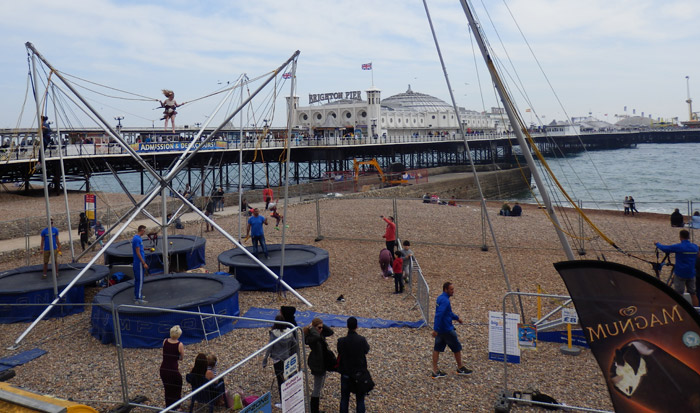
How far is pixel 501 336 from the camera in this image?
7672mm

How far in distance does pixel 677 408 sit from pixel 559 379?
3.49 meters

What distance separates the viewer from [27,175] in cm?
2997

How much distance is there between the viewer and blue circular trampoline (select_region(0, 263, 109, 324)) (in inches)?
448

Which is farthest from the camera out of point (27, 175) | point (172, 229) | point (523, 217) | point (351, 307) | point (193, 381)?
point (27, 175)

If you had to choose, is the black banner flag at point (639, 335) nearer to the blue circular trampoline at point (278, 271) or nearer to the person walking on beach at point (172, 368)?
the person walking on beach at point (172, 368)

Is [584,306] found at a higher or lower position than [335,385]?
higher

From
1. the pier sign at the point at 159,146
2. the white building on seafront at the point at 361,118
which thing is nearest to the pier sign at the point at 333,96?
the white building on seafront at the point at 361,118

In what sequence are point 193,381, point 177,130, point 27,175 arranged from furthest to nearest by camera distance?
point 177,130 < point 27,175 < point 193,381

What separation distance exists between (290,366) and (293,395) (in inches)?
13.5

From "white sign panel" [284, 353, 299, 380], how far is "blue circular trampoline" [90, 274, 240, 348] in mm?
3388

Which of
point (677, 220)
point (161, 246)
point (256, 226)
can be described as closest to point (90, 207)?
point (161, 246)

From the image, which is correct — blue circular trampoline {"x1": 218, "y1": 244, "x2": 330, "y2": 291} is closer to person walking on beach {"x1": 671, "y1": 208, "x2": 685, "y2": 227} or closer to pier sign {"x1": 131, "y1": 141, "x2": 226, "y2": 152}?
person walking on beach {"x1": 671, "y1": 208, "x2": 685, "y2": 227}

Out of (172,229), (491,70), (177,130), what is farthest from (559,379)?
(177,130)

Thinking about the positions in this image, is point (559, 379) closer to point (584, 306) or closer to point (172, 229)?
point (584, 306)
